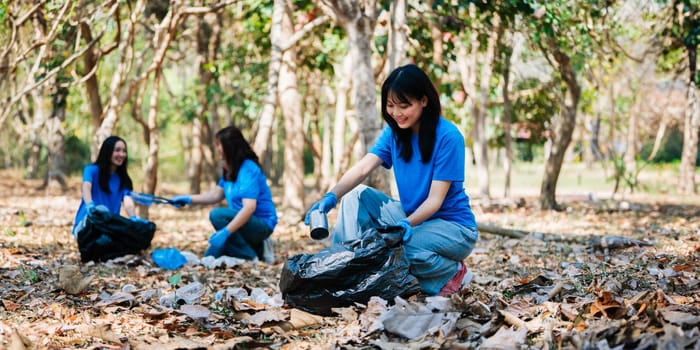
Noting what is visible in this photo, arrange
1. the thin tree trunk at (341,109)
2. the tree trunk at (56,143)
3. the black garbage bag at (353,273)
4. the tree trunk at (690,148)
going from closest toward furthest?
the black garbage bag at (353,273) < the thin tree trunk at (341,109) < the tree trunk at (56,143) < the tree trunk at (690,148)

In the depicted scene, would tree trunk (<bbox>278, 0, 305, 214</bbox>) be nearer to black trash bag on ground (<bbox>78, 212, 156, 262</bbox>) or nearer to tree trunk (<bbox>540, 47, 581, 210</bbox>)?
tree trunk (<bbox>540, 47, 581, 210</bbox>)

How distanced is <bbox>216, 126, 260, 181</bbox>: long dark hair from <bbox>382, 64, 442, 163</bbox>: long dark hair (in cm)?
272

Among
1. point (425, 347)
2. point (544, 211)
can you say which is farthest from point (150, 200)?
point (544, 211)

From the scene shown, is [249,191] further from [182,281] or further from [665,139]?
[665,139]

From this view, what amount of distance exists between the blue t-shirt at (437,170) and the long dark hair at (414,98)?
1.3 inches

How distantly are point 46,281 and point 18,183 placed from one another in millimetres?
17057

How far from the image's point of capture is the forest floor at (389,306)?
2.98 meters

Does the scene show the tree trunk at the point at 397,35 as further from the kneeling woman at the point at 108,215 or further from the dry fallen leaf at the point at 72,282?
the dry fallen leaf at the point at 72,282

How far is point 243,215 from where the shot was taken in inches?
246

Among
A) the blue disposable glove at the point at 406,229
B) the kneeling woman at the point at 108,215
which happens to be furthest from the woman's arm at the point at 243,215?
the blue disposable glove at the point at 406,229

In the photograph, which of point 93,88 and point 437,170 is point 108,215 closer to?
point 437,170

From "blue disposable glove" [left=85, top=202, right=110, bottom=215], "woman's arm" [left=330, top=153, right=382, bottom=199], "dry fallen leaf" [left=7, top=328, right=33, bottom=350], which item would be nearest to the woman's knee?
"blue disposable glove" [left=85, top=202, right=110, bottom=215]

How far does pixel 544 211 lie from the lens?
11.2 metres

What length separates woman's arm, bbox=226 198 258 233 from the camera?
6.21 m
